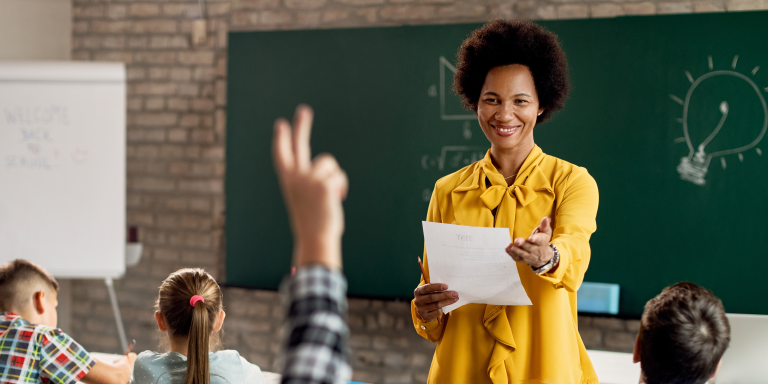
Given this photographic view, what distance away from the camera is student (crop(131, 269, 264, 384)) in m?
1.39

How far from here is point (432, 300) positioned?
127cm

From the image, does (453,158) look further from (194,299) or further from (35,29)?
(35,29)

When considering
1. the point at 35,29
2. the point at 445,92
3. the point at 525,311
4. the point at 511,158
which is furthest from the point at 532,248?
the point at 35,29

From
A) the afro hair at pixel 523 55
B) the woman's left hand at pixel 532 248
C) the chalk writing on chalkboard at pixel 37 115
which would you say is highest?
the afro hair at pixel 523 55

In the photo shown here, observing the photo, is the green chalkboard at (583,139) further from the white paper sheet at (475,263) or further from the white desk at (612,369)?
the white paper sheet at (475,263)

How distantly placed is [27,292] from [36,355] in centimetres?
26

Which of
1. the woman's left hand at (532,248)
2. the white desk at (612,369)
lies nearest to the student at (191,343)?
the white desk at (612,369)

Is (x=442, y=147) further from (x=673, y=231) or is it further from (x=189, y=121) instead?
(x=189, y=121)

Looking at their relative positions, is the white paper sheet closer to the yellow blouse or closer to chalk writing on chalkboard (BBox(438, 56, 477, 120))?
the yellow blouse

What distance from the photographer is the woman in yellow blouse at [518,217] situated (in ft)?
4.06

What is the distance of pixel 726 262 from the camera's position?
8.86ft

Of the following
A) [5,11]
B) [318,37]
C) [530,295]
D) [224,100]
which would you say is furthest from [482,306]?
[5,11]

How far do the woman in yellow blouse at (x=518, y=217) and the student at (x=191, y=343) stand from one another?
0.49 meters

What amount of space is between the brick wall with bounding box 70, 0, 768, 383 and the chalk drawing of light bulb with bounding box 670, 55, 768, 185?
1190mm
